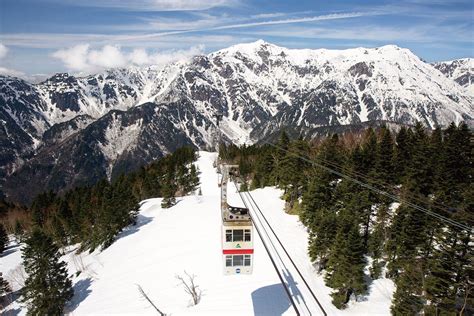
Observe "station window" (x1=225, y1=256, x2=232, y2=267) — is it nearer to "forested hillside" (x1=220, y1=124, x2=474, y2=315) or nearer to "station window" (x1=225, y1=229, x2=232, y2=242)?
"station window" (x1=225, y1=229, x2=232, y2=242)

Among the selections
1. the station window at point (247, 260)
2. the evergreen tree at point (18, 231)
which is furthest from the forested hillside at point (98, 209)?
the station window at point (247, 260)

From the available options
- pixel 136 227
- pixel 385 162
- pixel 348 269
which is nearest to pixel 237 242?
pixel 348 269

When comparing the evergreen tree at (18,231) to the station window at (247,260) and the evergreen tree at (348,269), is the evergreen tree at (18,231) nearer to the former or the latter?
the evergreen tree at (348,269)

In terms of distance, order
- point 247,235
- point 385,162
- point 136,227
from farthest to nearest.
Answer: point 136,227 < point 385,162 < point 247,235

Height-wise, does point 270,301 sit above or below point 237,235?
below

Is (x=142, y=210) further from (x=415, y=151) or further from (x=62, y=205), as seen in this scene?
(x=415, y=151)

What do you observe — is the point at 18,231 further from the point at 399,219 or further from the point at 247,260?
the point at 399,219

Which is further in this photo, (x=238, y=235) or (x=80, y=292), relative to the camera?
(x=80, y=292)

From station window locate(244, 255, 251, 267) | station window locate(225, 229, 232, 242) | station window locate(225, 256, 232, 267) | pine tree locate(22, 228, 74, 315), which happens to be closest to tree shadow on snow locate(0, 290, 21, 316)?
pine tree locate(22, 228, 74, 315)

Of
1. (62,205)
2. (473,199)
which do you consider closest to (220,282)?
(473,199)
